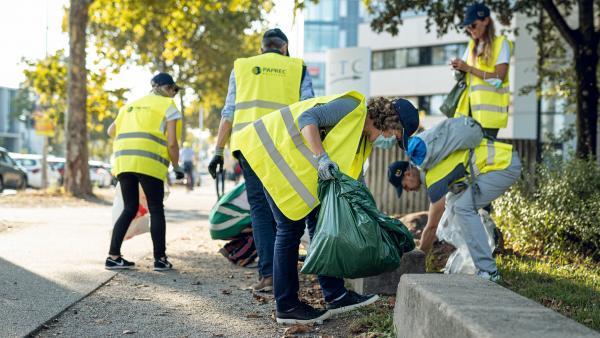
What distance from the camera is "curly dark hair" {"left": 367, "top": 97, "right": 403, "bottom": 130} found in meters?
4.39

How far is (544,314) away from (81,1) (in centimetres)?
1803

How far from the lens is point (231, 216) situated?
23.5 ft

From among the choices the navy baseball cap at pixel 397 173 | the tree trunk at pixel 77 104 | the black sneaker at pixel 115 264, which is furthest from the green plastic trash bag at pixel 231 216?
the tree trunk at pixel 77 104

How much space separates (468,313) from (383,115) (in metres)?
1.69

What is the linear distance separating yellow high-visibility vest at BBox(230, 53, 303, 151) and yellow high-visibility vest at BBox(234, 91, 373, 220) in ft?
4.14

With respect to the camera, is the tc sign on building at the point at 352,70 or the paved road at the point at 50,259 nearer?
the paved road at the point at 50,259

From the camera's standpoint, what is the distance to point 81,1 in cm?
1919

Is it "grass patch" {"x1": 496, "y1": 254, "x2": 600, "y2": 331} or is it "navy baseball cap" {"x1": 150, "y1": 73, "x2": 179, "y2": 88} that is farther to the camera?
"navy baseball cap" {"x1": 150, "y1": 73, "x2": 179, "y2": 88}

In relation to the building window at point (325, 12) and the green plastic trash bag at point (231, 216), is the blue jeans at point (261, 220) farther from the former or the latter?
the building window at point (325, 12)

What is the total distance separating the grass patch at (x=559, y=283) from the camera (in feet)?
15.4

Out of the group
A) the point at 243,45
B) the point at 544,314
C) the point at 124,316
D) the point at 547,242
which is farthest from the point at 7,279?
the point at 243,45

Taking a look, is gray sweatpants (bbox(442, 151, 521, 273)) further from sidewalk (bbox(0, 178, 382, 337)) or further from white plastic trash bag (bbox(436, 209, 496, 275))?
sidewalk (bbox(0, 178, 382, 337))

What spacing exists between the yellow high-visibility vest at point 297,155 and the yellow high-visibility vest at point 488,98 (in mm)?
2255

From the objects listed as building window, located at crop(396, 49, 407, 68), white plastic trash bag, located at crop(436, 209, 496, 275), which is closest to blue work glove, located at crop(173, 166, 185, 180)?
white plastic trash bag, located at crop(436, 209, 496, 275)
